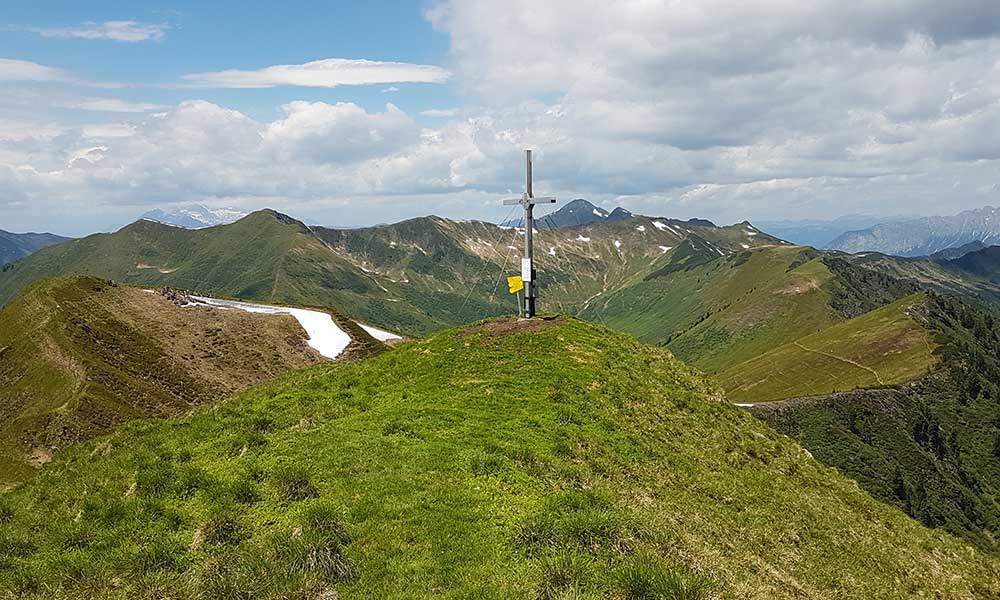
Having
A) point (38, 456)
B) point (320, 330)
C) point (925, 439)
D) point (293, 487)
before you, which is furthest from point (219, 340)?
point (925, 439)

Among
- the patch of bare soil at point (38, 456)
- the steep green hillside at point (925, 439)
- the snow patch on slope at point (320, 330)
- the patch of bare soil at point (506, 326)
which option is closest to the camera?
the patch of bare soil at point (506, 326)

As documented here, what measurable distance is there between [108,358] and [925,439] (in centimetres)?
18432

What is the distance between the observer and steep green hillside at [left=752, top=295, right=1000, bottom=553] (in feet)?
426

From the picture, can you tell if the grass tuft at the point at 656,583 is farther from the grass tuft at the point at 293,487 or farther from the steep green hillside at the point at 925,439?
the steep green hillside at the point at 925,439

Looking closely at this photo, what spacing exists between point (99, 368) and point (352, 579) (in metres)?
67.8

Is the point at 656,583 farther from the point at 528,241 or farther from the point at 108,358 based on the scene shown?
the point at 108,358

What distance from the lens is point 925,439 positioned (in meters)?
152

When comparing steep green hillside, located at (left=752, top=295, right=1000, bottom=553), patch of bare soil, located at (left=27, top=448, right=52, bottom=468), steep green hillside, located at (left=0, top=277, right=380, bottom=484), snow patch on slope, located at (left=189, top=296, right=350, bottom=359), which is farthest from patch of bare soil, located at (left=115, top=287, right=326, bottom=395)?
steep green hillside, located at (left=752, top=295, right=1000, bottom=553)

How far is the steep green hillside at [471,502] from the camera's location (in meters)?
12.4

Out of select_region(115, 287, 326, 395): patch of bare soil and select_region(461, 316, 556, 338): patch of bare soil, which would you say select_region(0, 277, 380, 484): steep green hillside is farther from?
select_region(461, 316, 556, 338): patch of bare soil

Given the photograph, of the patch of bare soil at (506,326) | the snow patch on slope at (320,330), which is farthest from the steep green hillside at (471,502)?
the snow patch on slope at (320,330)

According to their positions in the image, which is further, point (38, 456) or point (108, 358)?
point (108, 358)

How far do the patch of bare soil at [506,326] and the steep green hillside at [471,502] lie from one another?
5.22ft

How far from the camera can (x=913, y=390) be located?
168m
